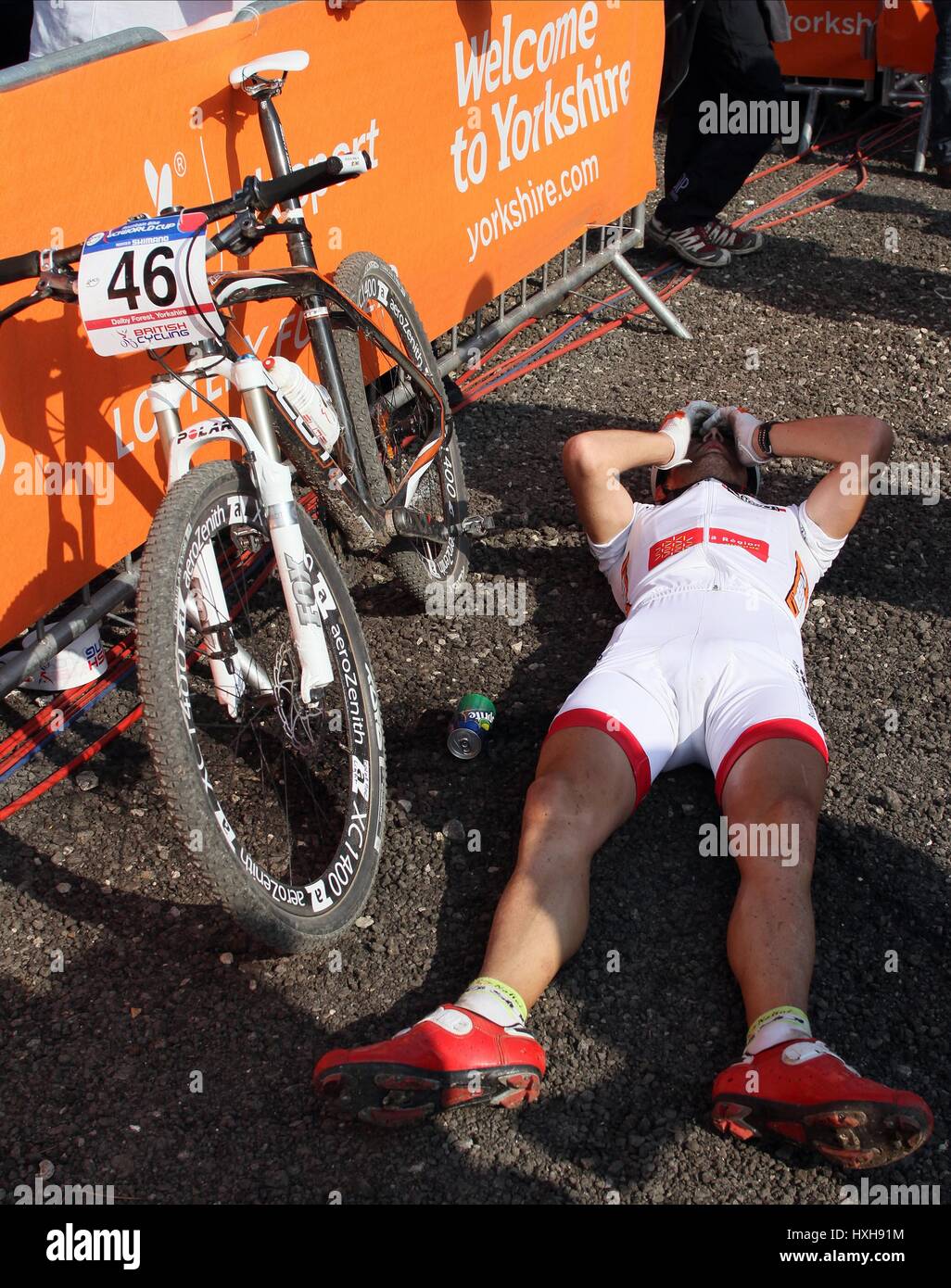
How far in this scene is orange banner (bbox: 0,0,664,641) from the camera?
312cm

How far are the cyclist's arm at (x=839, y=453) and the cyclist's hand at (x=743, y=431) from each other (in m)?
0.05

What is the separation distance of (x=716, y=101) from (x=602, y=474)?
3.87m

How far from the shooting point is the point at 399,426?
4.19 meters

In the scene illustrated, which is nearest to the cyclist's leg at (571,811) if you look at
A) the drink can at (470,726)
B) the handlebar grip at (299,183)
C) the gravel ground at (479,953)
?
the gravel ground at (479,953)

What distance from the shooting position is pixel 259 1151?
2.48m

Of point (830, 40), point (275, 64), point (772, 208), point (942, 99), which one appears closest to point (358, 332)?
point (275, 64)

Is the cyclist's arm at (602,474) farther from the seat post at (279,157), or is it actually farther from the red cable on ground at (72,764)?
the red cable on ground at (72,764)

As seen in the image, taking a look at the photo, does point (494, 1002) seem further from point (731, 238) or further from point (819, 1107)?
point (731, 238)

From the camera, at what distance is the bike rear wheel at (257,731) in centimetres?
250

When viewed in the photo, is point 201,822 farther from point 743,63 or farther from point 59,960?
point 743,63

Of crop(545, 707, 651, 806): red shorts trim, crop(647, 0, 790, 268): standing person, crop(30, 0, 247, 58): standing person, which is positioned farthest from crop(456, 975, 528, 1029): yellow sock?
crop(647, 0, 790, 268): standing person

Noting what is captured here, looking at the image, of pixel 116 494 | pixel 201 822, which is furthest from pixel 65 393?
pixel 201 822

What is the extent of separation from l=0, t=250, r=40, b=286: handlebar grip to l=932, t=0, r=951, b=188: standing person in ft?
23.4
